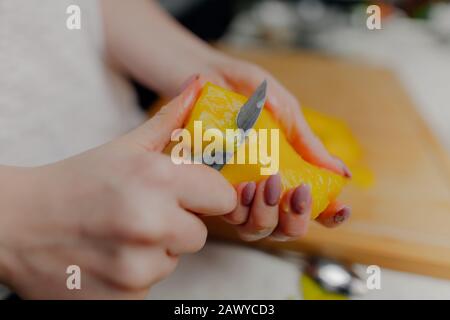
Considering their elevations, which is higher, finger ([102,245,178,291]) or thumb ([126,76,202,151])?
thumb ([126,76,202,151])

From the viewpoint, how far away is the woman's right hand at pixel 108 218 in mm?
354

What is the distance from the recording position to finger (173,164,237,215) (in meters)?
0.37

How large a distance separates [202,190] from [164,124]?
0.07m

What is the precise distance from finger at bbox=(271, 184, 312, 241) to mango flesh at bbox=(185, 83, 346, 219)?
2cm

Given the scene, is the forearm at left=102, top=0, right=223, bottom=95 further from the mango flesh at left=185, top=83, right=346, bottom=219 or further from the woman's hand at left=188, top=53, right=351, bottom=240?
the mango flesh at left=185, top=83, right=346, bottom=219

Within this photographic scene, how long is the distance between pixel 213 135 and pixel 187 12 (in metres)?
0.85

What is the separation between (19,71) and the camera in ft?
1.87

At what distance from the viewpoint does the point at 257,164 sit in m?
0.42

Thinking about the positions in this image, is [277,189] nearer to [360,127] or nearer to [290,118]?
[290,118]

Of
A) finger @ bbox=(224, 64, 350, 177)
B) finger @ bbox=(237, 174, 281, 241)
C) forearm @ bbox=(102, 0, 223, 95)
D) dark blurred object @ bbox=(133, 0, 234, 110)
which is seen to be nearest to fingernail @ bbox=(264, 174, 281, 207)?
finger @ bbox=(237, 174, 281, 241)

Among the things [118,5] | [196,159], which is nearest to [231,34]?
[118,5]

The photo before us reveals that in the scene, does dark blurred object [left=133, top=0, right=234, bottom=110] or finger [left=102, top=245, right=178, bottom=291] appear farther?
dark blurred object [left=133, top=0, right=234, bottom=110]

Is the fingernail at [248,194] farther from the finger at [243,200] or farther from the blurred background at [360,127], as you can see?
the blurred background at [360,127]

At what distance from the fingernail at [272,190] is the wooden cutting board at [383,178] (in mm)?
207
